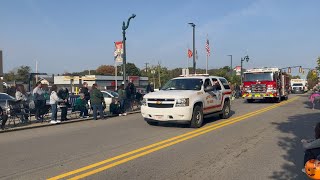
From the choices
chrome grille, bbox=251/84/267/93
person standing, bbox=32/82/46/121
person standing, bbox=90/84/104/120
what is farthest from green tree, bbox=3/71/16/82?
person standing, bbox=32/82/46/121

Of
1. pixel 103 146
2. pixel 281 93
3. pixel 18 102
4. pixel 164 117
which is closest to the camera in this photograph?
pixel 103 146

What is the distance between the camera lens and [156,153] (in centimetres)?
870

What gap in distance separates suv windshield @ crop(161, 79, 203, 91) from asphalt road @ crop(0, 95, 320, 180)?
5.39ft

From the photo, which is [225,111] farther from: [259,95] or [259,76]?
[259,76]

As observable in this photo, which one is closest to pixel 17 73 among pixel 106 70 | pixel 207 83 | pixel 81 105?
pixel 106 70

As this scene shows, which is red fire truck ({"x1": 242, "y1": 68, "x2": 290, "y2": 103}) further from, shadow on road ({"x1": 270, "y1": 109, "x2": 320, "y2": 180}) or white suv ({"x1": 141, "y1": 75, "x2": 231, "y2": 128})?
white suv ({"x1": 141, "y1": 75, "x2": 231, "y2": 128})

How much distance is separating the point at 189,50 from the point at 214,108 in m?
26.7

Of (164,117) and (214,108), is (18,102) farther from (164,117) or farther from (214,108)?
(214,108)

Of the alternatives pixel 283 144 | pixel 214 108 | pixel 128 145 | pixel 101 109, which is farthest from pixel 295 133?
pixel 101 109

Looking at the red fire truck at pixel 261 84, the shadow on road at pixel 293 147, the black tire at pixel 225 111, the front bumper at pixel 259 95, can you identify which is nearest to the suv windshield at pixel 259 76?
the red fire truck at pixel 261 84

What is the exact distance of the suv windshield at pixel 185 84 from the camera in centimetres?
1441

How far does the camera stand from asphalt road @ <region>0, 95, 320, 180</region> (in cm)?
690

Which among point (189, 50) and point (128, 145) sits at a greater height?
point (189, 50)

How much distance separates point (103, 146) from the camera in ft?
32.0
